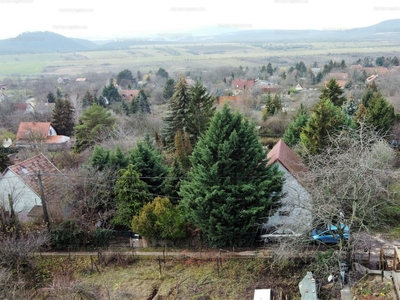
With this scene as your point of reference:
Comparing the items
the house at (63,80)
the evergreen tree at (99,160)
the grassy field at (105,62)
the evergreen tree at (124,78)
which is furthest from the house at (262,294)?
the grassy field at (105,62)

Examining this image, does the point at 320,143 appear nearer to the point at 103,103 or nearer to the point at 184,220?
the point at 184,220

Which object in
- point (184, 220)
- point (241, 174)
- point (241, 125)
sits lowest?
point (184, 220)

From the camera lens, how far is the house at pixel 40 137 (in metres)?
36.0

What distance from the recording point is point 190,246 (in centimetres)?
1806

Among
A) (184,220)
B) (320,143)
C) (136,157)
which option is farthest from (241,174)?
(320,143)

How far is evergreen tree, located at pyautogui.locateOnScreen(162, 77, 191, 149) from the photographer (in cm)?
2958

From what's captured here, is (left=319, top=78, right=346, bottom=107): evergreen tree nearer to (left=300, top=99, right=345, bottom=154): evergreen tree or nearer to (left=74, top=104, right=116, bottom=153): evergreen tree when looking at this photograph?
(left=300, top=99, right=345, bottom=154): evergreen tree

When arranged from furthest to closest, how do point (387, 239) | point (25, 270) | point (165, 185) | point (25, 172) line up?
1. point (25, 172)
2. point (165, 185)
3. point (387, 239)
4. point (25, 270)

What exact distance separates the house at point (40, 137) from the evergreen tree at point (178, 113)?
43.6 ft

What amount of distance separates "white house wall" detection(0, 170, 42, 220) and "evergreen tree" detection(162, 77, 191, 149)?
11.0 meters

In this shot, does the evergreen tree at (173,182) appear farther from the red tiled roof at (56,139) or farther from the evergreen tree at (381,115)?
the red tiled roof at (56,139)

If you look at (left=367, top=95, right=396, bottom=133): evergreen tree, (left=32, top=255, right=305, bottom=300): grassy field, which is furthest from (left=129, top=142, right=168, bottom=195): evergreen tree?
(left=367, top=95, right=396, bottom=133): evergreen tree

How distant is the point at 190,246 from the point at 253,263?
3505 mm

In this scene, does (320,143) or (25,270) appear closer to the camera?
(25,270)
